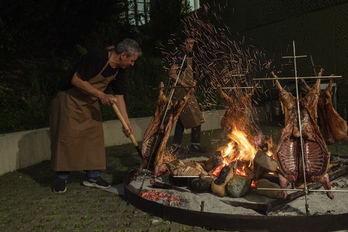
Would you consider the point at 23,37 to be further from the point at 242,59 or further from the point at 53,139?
the point at 53,139

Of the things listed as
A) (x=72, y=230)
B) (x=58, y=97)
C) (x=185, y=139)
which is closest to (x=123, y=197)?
(x=72, y=230)

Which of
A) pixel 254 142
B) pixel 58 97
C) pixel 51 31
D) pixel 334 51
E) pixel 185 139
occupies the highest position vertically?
pixel 51 31

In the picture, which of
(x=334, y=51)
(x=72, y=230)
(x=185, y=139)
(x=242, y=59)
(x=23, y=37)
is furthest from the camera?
(x=242, y=59)

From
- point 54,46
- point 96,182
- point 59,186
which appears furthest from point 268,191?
point 54,46

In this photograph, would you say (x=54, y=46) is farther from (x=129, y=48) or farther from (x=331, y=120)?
(x=331, y=120)

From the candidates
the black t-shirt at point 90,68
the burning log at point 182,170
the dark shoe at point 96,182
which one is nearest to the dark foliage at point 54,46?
the dark shoe at point 96,182

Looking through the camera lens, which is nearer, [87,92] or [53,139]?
[87,92]

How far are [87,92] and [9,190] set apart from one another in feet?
6.50

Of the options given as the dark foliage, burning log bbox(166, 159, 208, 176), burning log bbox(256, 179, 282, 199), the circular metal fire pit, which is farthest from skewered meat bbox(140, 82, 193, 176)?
the dark foliage

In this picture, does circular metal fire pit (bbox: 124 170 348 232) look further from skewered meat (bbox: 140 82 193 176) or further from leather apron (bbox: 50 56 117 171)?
leather apron (bbox: 50 56 117 171)

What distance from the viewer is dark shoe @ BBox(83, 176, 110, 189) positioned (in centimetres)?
543

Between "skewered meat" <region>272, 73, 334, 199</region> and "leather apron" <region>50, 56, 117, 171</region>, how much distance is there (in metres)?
2.32

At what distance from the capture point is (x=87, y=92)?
15.8 feet

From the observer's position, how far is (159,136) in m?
5.09
